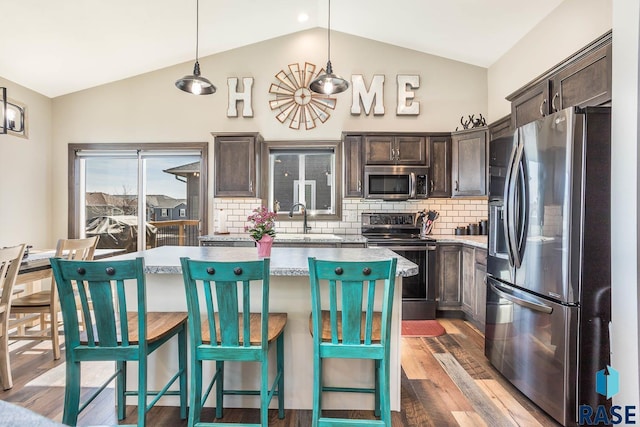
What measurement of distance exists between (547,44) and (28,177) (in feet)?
20.2

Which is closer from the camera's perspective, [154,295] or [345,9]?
[154,295]

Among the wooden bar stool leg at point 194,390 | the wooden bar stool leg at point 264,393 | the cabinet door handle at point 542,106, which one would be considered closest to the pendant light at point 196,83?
the wooden bar stool leg at point 194,390

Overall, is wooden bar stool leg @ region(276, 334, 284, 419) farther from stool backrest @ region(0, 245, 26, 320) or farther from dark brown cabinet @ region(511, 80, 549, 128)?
dark brown cabinet @ region(511, 80, 549, 128)

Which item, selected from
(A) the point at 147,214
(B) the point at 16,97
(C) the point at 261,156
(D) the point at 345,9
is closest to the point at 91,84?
(B) the point at 16,97

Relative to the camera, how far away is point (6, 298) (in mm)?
2322

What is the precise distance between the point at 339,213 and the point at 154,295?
282 cm

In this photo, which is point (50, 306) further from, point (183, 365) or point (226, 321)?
point (226, 321)

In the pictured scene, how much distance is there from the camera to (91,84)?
436 cm

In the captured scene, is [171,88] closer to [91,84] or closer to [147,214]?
[91,84]

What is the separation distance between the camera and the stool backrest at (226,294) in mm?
1456

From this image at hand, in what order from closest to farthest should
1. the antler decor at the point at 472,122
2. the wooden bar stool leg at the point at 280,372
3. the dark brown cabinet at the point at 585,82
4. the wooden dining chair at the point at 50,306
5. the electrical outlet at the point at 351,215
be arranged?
1. the wooden bar stool leg at the point at 280,372
2. the dark brown cabinet at the point at 585,82
3. the wooden dining chair at the point at 50,306
4. the antler decor at the point at 472,122
5. the electrical outlet at the point at 351,215

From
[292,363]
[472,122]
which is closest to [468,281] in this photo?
[472,122]

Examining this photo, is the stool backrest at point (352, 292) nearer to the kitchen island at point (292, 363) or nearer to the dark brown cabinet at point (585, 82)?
the kitchen island at point (292, 363)

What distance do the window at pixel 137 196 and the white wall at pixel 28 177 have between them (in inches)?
14.3
